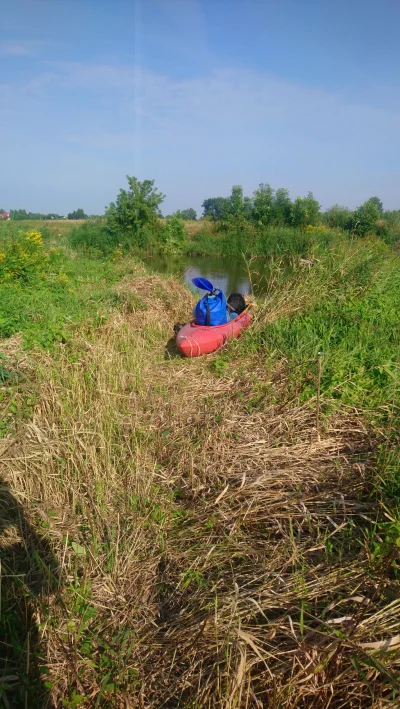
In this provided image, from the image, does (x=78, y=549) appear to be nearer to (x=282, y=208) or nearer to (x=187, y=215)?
(x=282, y=208)

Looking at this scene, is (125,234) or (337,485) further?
(125,234)

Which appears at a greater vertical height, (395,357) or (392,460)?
(395,357)

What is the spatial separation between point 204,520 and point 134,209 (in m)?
20.7

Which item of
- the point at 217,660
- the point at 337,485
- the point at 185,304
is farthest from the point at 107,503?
the point at 185,304

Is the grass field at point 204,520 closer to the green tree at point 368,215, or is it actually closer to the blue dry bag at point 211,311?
the blue dry bag at point 211,311

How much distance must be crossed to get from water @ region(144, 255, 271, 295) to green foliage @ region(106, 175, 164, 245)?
206 cm

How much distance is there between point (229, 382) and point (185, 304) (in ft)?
11.0

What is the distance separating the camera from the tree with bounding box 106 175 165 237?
2073 centimetres

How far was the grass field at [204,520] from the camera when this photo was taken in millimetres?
1583

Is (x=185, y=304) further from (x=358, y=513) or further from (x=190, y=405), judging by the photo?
(x=358, y=513)

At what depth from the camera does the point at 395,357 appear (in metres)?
3.67

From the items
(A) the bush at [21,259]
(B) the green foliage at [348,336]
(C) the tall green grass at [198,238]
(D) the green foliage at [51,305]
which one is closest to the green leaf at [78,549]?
(B) the green foliage at [348,336]

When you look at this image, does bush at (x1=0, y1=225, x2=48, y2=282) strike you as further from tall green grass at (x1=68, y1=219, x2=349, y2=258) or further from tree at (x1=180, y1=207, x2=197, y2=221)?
tree at (x1=180, y1=207, x2=197, y2=221)

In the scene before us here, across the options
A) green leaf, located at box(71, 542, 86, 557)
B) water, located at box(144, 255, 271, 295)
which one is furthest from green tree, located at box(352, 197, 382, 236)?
green leaf, located at box(71, 542, 86, 557)
